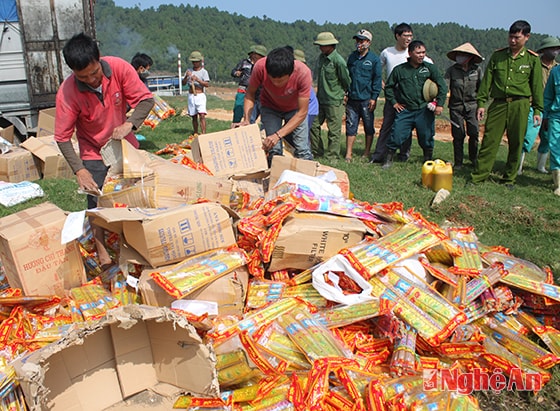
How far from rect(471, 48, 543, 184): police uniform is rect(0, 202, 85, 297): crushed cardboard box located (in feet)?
18.4

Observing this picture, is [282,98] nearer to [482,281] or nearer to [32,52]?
[482,281]

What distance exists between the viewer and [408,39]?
8203 millimetres

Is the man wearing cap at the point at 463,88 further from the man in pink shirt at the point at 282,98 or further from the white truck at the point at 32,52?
the white truck at the point at 32,52

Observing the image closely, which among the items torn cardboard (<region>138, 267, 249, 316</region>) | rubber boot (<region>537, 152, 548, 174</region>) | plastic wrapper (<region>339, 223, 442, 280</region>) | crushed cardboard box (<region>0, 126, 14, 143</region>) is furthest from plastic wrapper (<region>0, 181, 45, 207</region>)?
rubber boot (<region>537, 152, 548, 174</region>)

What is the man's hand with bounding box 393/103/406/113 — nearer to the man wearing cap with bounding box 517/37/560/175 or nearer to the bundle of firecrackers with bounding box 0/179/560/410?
the man wearing cap with bounding box 517/37/560/175

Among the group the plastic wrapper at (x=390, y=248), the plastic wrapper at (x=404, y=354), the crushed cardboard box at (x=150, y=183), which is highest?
the crushed cardboard box at (x=150, y=183)

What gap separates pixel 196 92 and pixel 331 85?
3438 mm

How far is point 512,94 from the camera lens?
6.40 meters

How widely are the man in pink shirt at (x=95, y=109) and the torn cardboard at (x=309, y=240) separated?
129 centimetres

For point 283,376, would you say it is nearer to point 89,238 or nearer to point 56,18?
point 89,238

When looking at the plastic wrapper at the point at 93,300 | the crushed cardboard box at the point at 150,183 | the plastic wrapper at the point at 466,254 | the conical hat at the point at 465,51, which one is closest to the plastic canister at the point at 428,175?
the conical hat at the point at 465,51

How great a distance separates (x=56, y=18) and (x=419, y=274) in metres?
8.25

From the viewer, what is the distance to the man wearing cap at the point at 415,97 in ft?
24.2

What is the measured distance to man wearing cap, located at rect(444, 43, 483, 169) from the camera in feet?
24.2
